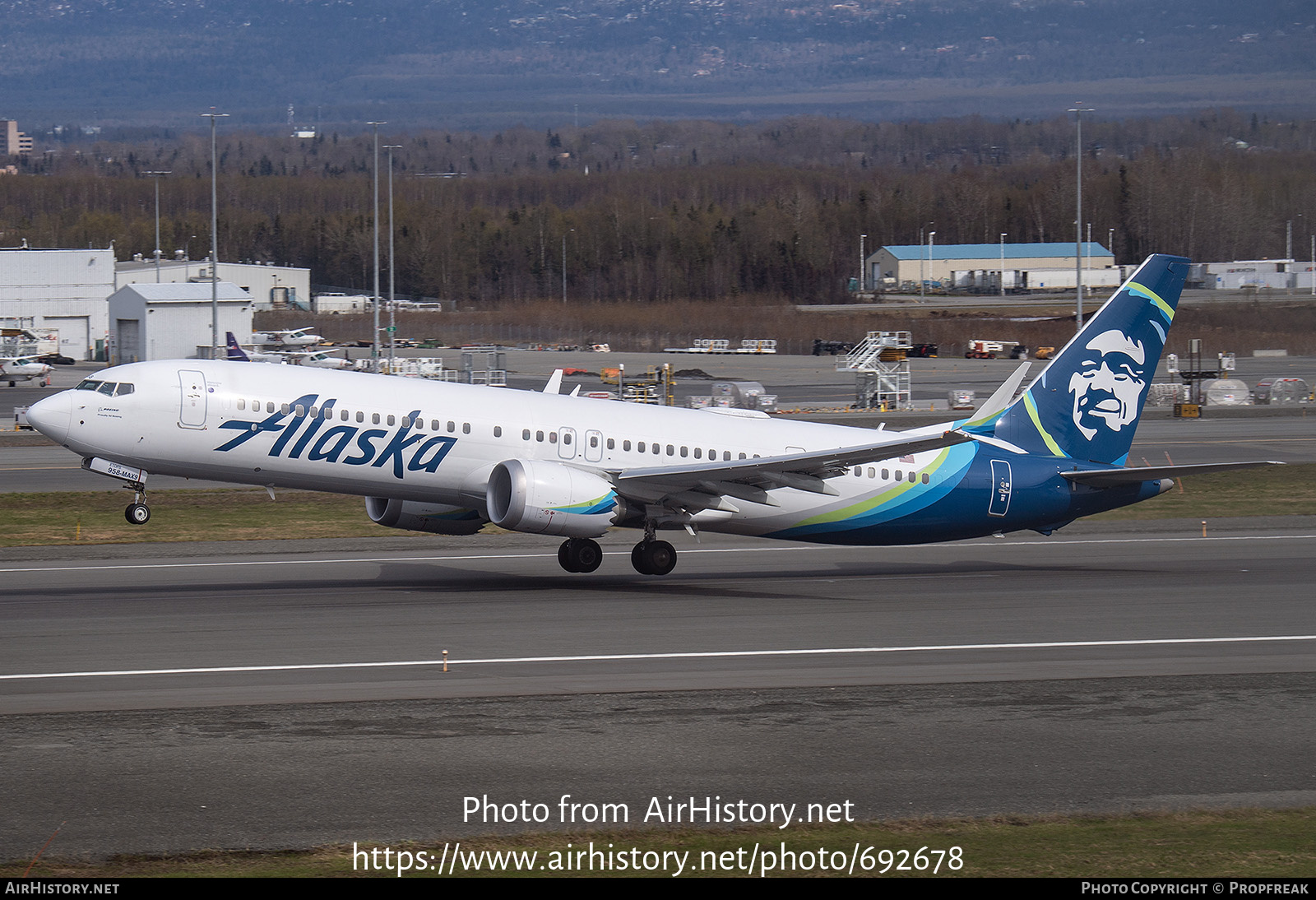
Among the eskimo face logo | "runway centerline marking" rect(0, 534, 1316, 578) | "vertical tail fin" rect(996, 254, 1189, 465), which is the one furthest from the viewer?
the eskimo face logo

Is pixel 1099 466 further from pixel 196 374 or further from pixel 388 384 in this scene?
pixel 196 374

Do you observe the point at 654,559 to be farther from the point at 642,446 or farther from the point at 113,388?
the point at 113,388

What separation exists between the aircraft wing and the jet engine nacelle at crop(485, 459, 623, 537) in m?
0.83

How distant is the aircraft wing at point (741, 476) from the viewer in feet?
90.8

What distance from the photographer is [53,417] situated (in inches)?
1093

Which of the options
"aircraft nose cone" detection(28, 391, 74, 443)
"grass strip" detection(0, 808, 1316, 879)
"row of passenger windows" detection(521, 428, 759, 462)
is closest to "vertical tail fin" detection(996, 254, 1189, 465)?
"row of passenger windows" detection(521, 428, 759, 462)

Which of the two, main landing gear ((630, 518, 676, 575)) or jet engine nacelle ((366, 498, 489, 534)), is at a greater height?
jet engine nacelle ((366, 498, 489, 534))

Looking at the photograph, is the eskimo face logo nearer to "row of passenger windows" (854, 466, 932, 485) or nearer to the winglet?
the winglet

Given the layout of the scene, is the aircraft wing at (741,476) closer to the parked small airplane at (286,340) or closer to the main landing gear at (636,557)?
the main landing gear at (636,557)

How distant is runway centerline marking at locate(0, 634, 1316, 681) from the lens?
67.9 feet

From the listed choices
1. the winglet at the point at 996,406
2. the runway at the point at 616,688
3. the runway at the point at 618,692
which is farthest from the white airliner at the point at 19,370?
the winglet at the point at 996,406

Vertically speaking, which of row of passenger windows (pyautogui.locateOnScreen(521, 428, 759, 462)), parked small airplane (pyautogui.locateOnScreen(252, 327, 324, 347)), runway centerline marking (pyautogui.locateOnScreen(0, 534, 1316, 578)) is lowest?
runway centerline marking (pyautogui.locateOnScreen(0, 534, 1316, 578))

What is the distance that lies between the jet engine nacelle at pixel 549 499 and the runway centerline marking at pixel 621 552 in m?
6.42

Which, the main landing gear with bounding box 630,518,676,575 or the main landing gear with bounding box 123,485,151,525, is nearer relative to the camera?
the main landing gear with bounding box 123,485,151,525
